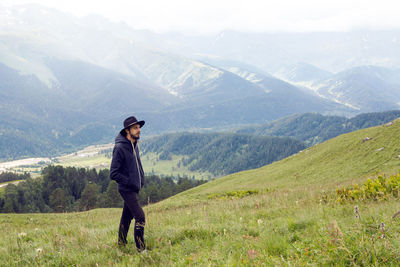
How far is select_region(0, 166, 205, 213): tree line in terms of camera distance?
257 feet

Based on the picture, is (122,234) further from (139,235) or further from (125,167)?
(125,167)

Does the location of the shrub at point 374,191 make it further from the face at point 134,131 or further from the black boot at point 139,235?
the face at point 134,131

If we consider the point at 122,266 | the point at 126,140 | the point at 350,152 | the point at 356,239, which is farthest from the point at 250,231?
the point at 350,152

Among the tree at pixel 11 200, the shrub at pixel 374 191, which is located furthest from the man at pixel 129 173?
the tree at pixel 11 200

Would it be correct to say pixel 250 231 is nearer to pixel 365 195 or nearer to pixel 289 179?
pixel 365 195

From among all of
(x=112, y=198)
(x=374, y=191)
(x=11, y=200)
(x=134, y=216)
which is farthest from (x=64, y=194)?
(x=374, y=191)

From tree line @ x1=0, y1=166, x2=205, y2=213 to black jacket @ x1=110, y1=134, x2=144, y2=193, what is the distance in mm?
54581

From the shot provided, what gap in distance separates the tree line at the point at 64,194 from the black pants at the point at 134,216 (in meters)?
53.9

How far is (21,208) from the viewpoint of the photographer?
3155 inches

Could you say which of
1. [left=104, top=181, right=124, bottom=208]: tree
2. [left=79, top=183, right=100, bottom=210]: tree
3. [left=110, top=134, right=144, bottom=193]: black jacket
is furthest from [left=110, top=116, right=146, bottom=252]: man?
[left=79, top=183, right=100, bottom=210]: tree

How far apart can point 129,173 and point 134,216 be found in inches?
50.3

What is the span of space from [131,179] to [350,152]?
33592 mm

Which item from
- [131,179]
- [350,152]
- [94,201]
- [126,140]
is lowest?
[94,201]

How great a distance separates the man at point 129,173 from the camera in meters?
8.41
